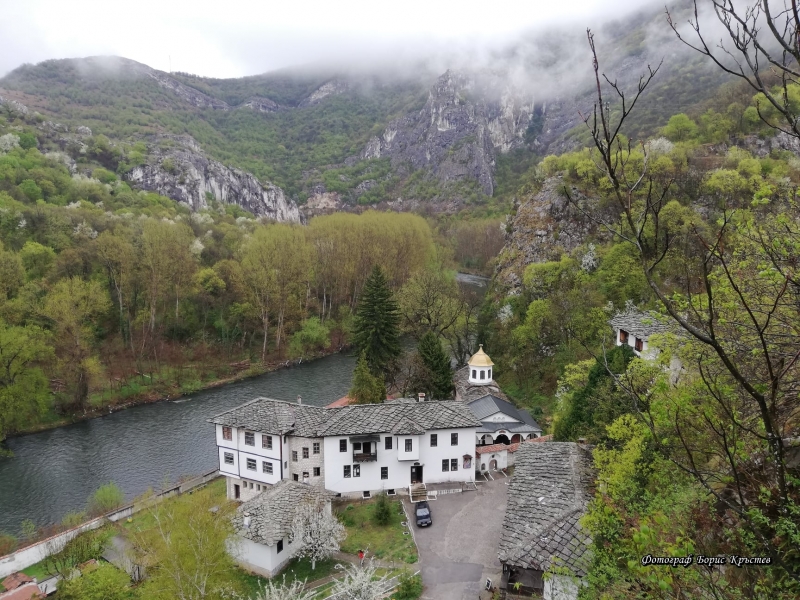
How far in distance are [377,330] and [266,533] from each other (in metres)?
21.1

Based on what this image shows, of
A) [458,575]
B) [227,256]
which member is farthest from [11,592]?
[227,256]

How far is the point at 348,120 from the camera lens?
170m

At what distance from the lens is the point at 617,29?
440 ft

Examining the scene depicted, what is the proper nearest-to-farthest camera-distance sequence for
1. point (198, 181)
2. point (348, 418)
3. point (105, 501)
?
point (105, 501), point (348, 418), point (198, 181)

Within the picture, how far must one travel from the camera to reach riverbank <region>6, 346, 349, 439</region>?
121 feet

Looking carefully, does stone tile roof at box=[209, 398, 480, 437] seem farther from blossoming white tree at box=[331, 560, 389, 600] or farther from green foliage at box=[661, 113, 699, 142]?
green foliage at box=[661, 113, 699, 142]

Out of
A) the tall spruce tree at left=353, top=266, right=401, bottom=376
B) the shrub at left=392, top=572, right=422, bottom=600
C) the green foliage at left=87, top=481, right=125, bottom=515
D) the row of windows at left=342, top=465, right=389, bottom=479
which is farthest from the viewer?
the tall spruce tree at left=353, top=266, right=401, bottom=376

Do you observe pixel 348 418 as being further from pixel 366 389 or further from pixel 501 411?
pixel 501 411

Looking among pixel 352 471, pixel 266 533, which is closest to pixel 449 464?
pixel 352 471

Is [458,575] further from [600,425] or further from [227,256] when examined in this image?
[227,256]

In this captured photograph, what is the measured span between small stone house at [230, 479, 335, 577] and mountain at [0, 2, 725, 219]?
77.4 metres

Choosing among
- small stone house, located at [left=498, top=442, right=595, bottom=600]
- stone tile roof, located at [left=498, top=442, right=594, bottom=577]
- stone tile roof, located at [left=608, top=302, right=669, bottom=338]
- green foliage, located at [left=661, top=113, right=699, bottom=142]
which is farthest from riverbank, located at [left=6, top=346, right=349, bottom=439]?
green foliage, located at [left=661, top=113, right=699, bottom=142]

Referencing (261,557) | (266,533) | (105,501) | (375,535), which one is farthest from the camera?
(105,501)

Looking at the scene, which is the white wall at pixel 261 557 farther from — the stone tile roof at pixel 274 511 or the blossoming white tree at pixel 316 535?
the blossoming white tree at pixel 316 535
